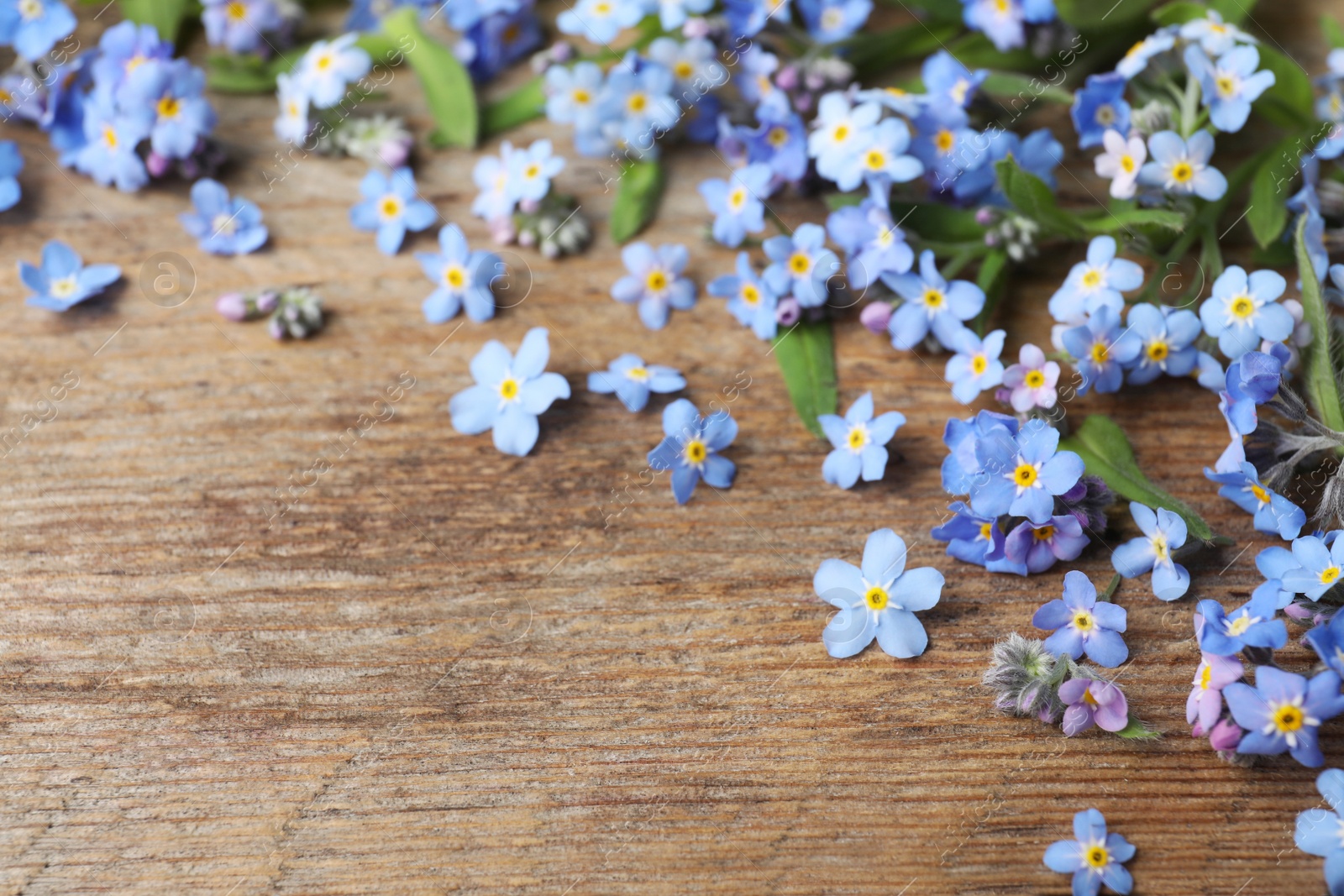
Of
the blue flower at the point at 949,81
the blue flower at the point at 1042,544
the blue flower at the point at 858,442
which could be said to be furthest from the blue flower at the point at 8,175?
the blue flower at the point at 1042,544

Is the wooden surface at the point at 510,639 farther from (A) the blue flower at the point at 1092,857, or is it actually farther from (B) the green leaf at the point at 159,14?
(B) the green leaf at the point at 159,14

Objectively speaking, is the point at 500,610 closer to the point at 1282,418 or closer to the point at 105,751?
the point at 105,751

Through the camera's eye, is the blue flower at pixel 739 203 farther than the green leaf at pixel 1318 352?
Yes

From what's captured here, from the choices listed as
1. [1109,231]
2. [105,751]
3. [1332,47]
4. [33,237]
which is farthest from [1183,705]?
[33,237]

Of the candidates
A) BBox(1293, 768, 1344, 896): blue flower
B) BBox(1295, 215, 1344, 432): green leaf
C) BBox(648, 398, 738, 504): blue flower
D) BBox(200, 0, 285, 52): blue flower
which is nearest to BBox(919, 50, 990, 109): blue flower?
BBox(1295, 215, 1344, 432): green leaf

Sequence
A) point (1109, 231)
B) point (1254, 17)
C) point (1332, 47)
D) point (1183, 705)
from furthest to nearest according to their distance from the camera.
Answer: point (1254, 17) → point (1332, 47) → point (1109, 231) → point (1183, 705)
